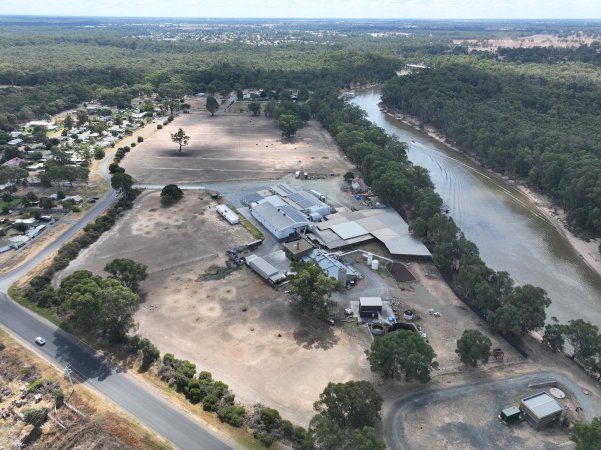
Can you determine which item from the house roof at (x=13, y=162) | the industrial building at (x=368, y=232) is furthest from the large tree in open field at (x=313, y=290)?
the house roof at (x=13, y=162)

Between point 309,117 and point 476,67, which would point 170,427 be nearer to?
point 309,117

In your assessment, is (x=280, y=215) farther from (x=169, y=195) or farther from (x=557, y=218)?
(x=557, y=218)

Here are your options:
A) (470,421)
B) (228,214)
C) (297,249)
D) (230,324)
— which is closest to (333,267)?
(297,249)

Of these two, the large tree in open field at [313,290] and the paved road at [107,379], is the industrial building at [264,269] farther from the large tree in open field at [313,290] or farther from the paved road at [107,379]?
the paved road at [107,379]

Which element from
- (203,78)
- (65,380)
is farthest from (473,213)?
(203,78)

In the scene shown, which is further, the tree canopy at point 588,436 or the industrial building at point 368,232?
the industrial building at point 368,232

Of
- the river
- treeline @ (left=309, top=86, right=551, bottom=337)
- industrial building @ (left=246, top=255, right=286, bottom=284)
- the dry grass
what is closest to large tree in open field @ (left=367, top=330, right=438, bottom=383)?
treeline @ (left=309, top=86, right=551, bottom=337)
